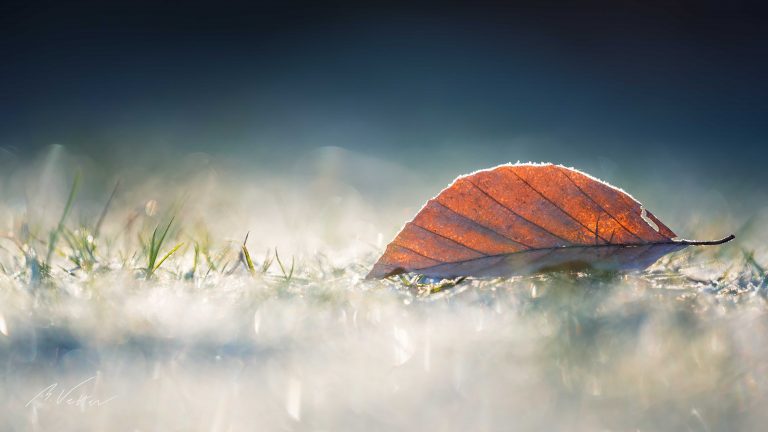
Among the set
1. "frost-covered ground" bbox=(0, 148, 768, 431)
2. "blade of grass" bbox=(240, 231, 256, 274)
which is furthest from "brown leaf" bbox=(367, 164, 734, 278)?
"blade of grass" bbox=(240, 231, 256, 274)

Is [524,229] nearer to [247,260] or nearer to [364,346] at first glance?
[364,346]

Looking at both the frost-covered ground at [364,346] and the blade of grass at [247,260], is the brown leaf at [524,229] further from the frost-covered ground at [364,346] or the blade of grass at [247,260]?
the blade of grass at [247,260]

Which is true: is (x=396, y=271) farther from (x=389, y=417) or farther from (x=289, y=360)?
(x=389, y=417)

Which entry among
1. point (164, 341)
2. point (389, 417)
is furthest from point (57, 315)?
point (389, 417)

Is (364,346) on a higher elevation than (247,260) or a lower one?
lower

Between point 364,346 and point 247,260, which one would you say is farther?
point 247,260

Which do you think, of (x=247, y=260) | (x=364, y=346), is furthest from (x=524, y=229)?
(x=247, y=260)
